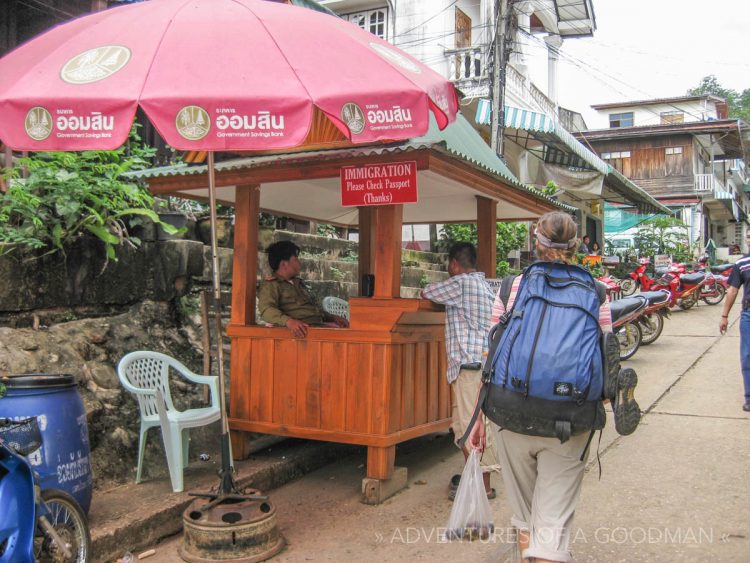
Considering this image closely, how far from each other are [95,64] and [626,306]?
294 inches

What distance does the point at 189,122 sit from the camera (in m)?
2.88

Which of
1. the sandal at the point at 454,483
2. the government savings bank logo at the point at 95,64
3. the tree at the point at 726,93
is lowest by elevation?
the sandal at the point at 454,483

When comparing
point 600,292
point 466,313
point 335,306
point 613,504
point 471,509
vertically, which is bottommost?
point 613,504

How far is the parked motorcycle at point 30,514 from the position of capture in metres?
2.93

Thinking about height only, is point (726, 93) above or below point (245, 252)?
above

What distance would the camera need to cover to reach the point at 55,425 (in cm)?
356

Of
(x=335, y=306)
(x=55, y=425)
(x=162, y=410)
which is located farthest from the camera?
(x=335, y=306)

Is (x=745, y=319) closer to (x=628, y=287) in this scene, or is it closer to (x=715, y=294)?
(x=628, y=287)

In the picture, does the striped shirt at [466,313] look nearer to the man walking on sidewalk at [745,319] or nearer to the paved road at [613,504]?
the paved road at [613,504]

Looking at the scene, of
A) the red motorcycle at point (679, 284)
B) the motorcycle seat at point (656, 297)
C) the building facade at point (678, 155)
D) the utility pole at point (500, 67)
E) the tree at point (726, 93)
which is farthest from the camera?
the tree at point (726, 93)

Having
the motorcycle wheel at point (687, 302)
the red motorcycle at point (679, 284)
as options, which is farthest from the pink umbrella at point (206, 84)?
the motorcycle wheel at point (687, 302)

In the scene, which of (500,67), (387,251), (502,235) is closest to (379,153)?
(387,251)

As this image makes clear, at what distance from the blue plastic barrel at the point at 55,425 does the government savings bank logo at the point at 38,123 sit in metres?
1.36

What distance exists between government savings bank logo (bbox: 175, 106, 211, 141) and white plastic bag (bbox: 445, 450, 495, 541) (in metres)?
1.90
